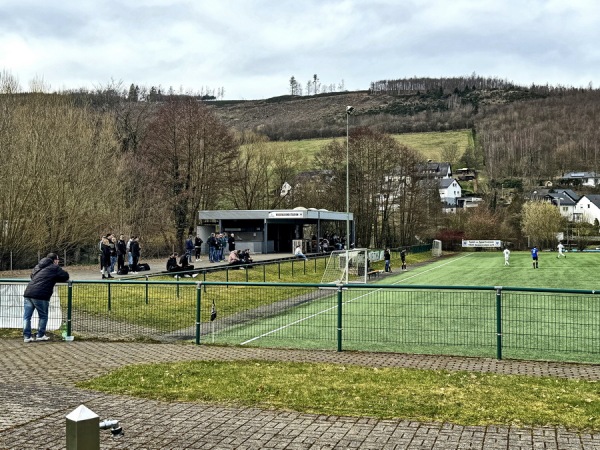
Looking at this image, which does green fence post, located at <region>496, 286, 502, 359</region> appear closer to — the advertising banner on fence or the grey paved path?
the grey paved path

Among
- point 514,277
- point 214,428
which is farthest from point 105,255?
point 514,277

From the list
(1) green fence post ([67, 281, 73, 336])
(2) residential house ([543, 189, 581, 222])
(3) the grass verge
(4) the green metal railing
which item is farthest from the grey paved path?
(2) residential house ([543, 189, 581, 222])

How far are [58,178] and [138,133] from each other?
2347cm

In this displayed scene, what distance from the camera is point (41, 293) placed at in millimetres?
13414

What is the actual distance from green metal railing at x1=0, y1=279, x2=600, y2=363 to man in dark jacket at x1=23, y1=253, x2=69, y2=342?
0.59 meters

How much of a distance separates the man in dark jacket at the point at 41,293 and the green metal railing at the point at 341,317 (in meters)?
0.59

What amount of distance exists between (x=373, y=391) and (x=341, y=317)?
13.2ft

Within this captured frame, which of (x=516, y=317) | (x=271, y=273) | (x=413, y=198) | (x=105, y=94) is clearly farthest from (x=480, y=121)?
(x=516, y=317)

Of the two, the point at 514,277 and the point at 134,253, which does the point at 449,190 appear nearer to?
the point at 514,277

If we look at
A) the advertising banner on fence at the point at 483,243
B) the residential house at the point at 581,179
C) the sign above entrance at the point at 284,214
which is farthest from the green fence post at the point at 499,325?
the residential house at the point at 581,179

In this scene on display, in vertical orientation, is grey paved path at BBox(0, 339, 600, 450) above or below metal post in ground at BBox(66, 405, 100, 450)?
below

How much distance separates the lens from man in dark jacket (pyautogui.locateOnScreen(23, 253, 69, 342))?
44.0ft

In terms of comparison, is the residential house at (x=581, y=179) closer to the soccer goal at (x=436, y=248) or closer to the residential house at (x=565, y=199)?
the residential house at (x=565, y=199)

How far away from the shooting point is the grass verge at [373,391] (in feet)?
24.7
